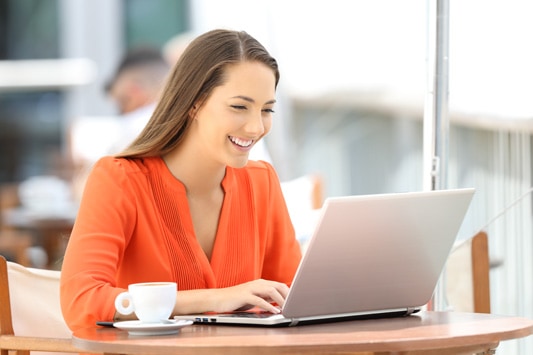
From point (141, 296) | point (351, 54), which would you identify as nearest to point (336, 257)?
point (141, 296)

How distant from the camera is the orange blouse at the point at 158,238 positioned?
5.96 feet

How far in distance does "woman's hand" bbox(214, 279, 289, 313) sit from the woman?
0.12 metres

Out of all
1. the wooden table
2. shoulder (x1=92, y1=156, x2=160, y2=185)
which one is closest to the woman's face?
shoulder (x1=92, y1=156, x2=160, y2=185)

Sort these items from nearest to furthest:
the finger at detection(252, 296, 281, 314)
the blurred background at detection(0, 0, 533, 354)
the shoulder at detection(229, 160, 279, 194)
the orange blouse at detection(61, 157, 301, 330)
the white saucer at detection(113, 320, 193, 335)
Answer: the white saucer at detection(113, 320, 193, 335), the finger at detection(252, 296, 281, 314), the orange blouse at detection(61, 157, 301, 330), the shoulder at detection(229, 160, 279, 194), the blurred background at detection(0, 0, 533, 354)

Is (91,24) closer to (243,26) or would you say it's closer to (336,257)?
(243,26)

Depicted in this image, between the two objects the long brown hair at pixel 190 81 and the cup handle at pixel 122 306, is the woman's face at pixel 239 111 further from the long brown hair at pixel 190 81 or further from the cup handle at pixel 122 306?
the cup handle at pixel 122 306

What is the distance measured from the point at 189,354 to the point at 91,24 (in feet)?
28.2

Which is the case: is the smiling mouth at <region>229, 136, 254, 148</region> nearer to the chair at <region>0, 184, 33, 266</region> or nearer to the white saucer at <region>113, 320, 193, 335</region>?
the white saucer at <region>113, 320, 193, 335</region>

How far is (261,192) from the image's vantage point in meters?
2.23

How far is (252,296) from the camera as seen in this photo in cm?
171

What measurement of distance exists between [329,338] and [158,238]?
1.98 ft

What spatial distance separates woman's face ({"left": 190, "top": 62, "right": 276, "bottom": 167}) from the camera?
1.96 m

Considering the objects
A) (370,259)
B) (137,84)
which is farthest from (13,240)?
(370,259)

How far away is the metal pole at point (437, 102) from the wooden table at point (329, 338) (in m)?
0.63
